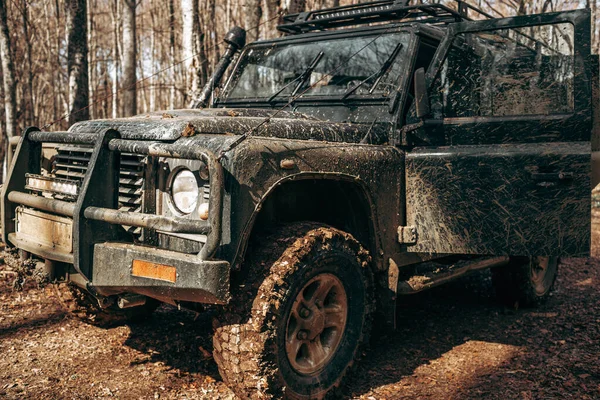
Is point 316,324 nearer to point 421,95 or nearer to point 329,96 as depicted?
point 421,95

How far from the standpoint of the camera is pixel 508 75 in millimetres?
3965

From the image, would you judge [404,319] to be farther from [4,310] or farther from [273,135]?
[4,310]

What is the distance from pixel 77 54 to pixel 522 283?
21.9 ft

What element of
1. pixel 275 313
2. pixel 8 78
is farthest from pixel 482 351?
pixel 8 78

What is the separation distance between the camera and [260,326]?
Result: 3.03 meters

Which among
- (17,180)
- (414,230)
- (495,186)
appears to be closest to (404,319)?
(414,230)

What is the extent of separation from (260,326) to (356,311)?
88 cm

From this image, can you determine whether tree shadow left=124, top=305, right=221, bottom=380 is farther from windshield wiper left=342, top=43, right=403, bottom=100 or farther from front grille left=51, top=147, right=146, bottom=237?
windshield wiper left=342, top=43, right=403, bottom=100

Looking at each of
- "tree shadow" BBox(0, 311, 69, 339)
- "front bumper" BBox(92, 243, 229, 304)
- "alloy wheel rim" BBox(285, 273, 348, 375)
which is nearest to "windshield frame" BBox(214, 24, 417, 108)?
"alloy wheel rim" BBox(285, 273, 348, 375)

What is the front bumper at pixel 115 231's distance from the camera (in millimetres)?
2807

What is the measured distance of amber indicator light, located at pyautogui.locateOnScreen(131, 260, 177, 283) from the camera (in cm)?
288

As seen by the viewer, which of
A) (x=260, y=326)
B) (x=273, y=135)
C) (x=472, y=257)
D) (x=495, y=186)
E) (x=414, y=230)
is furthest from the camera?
(x=472, y=257)

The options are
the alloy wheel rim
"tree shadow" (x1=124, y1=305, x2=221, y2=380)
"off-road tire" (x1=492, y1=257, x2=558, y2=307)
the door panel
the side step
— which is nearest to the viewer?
the alloy wheel rim

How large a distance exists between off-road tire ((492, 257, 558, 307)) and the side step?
0.57 meters
